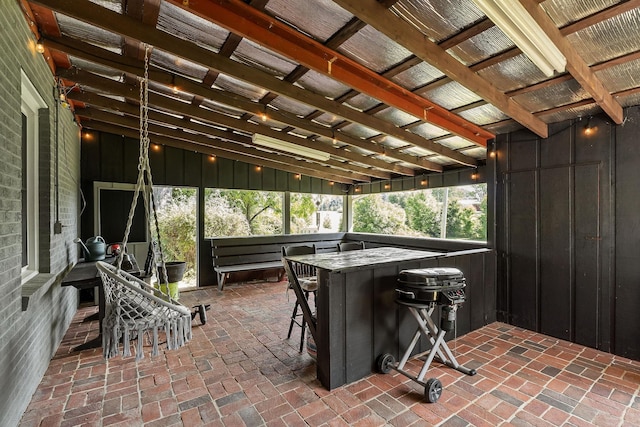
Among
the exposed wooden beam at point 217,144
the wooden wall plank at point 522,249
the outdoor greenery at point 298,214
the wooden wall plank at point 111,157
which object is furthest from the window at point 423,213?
the wooden wall plank at point 111,157

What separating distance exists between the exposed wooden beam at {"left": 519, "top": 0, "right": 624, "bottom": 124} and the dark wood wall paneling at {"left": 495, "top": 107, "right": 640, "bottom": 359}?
375 millimetres

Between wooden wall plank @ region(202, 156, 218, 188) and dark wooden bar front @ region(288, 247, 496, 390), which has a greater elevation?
wooden wall plank @ region(202, 156, 218, 188)

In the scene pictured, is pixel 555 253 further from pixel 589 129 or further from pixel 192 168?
pixel 192 168

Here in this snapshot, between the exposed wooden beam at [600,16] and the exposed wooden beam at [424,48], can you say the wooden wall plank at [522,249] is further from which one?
the exposed wooden beam at [600,16]

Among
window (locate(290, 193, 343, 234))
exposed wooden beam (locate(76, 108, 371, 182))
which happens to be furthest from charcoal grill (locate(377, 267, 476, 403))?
window (locate(290, 193, 343, 234))

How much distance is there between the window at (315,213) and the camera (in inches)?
303

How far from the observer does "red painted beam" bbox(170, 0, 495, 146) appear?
2158 mm

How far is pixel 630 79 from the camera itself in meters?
2.57

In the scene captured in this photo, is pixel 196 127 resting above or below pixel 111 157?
above

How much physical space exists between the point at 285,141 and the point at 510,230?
349 centimetres

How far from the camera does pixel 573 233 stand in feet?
11.2

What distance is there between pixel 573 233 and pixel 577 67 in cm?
199

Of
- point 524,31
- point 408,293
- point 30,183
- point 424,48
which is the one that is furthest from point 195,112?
point 524,31

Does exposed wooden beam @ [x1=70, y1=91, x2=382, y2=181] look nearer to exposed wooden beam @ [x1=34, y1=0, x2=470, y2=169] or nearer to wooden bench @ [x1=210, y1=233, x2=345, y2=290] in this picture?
wooden bench @ [x1=210, y1=233, x2=345, y2=290]
